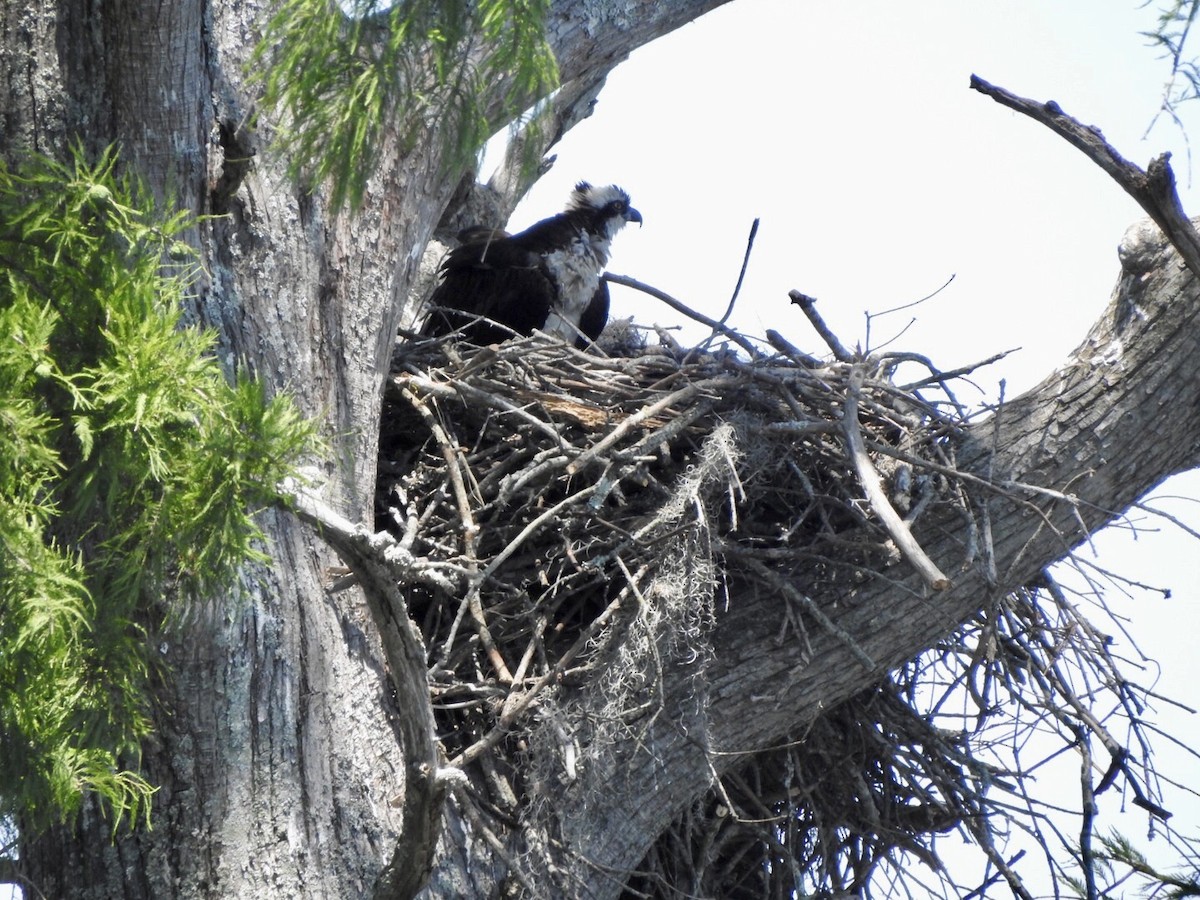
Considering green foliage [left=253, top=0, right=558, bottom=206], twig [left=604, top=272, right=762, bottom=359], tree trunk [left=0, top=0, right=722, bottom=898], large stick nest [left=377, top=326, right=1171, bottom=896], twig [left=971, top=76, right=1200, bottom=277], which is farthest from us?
twig [left=604, top=272, right=762, bottom=359]

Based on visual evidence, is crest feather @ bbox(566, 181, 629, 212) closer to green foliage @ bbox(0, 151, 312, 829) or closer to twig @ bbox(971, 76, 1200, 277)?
twig @ bbox(971, 76, 1200, 277)

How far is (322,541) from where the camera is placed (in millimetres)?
3352

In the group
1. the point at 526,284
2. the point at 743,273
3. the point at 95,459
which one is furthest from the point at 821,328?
the point at 95,459

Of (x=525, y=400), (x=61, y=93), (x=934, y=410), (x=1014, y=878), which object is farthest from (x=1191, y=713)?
(x=61, y=93)

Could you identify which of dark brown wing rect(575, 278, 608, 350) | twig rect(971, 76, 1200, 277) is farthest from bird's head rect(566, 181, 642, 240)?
twig rect(971, 76, 1200, 277)

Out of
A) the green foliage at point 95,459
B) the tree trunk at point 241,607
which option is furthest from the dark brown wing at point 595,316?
the green foliage at point 95,459

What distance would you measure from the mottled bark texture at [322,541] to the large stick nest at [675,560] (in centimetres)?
15

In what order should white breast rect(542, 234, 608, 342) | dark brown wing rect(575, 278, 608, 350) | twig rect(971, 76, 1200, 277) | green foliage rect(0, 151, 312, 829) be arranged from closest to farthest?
green foliage rect(0, 151, 312, 829), twig rect(971, 76, 1200, 277), white breast rect(542, 234, 608, 342), dark brown wing rect(575, 278, 608, 350)

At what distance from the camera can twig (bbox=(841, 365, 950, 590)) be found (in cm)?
277

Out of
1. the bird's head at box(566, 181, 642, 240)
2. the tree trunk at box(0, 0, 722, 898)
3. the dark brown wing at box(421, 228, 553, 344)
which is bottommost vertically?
the tree trunk at box(0, 0, 722, 898)

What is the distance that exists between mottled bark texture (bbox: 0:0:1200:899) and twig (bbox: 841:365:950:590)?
0.40m

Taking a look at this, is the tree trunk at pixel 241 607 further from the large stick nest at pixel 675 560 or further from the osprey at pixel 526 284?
the osprey at pixel 526 284

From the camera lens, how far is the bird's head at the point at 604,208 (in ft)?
20.7

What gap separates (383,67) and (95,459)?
86cm
